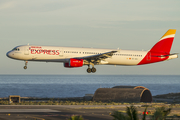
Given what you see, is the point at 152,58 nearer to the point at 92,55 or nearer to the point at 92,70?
the point at 92,70

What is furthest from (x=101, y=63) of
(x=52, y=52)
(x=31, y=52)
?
(x=31, y=52)

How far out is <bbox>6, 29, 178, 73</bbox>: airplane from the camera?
48469 mm

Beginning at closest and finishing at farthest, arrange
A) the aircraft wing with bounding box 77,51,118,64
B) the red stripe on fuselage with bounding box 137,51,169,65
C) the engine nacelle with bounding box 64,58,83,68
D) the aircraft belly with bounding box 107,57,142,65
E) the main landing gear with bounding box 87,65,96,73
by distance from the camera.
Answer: the engine nacelle with bounding box 64,58,83,68 → the aircraft wing with bounding box 77,51,118,64 → the main landing gear with bounding box 87,65,96,73 → the aircraft belly with bounding box 107,57,142,65 → the red stripe on fuselage with bounding box 137,51,169,65

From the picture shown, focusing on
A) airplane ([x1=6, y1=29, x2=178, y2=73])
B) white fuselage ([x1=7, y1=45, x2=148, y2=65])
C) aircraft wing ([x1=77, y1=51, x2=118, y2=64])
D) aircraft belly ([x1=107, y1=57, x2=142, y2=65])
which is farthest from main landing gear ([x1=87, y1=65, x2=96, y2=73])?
aircraft belly ([x1=107, y1=57, x2=142, y2=65])

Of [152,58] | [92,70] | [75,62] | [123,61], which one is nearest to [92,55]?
[92,70]

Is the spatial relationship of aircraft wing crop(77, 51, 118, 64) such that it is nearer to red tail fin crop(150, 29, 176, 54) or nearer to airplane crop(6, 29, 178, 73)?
airplane crop(6, 29, 178, 73)

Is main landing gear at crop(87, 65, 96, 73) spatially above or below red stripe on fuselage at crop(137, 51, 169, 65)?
below

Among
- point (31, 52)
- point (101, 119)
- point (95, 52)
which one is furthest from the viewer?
point (95, 52)

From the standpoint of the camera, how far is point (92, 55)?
170 ft

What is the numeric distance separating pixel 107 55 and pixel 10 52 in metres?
17.6

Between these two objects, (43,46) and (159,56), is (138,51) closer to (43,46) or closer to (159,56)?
(159,56)

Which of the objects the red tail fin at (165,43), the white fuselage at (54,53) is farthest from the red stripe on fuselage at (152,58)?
the white fuselage at (54,53)

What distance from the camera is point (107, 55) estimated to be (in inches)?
2014

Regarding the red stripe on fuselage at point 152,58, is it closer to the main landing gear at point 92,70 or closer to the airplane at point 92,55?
the airplane at point 92,55
